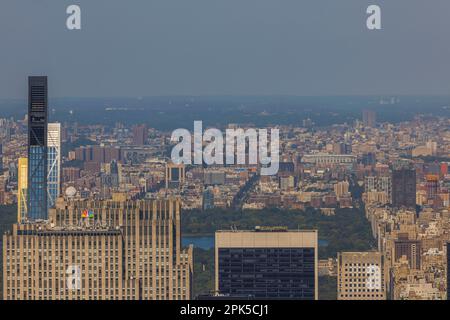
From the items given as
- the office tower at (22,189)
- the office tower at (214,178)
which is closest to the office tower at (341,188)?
the office tower at (214,178)

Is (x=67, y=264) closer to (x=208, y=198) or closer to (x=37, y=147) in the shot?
(x=37, y=147)

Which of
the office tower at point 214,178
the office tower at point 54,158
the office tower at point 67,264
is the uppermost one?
the office tower at point 54,158

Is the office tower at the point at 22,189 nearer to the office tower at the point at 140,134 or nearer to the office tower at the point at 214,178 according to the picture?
the office tower at the point at 140,134

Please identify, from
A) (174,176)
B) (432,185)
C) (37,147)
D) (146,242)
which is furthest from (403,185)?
(146,242)

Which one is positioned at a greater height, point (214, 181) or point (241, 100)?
point (241, 100)

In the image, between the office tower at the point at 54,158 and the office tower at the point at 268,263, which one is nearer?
the office tower at the point at 268,263

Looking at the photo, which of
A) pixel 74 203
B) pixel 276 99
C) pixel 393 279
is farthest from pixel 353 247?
pixel 74 203

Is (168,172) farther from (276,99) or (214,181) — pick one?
(276,99)
